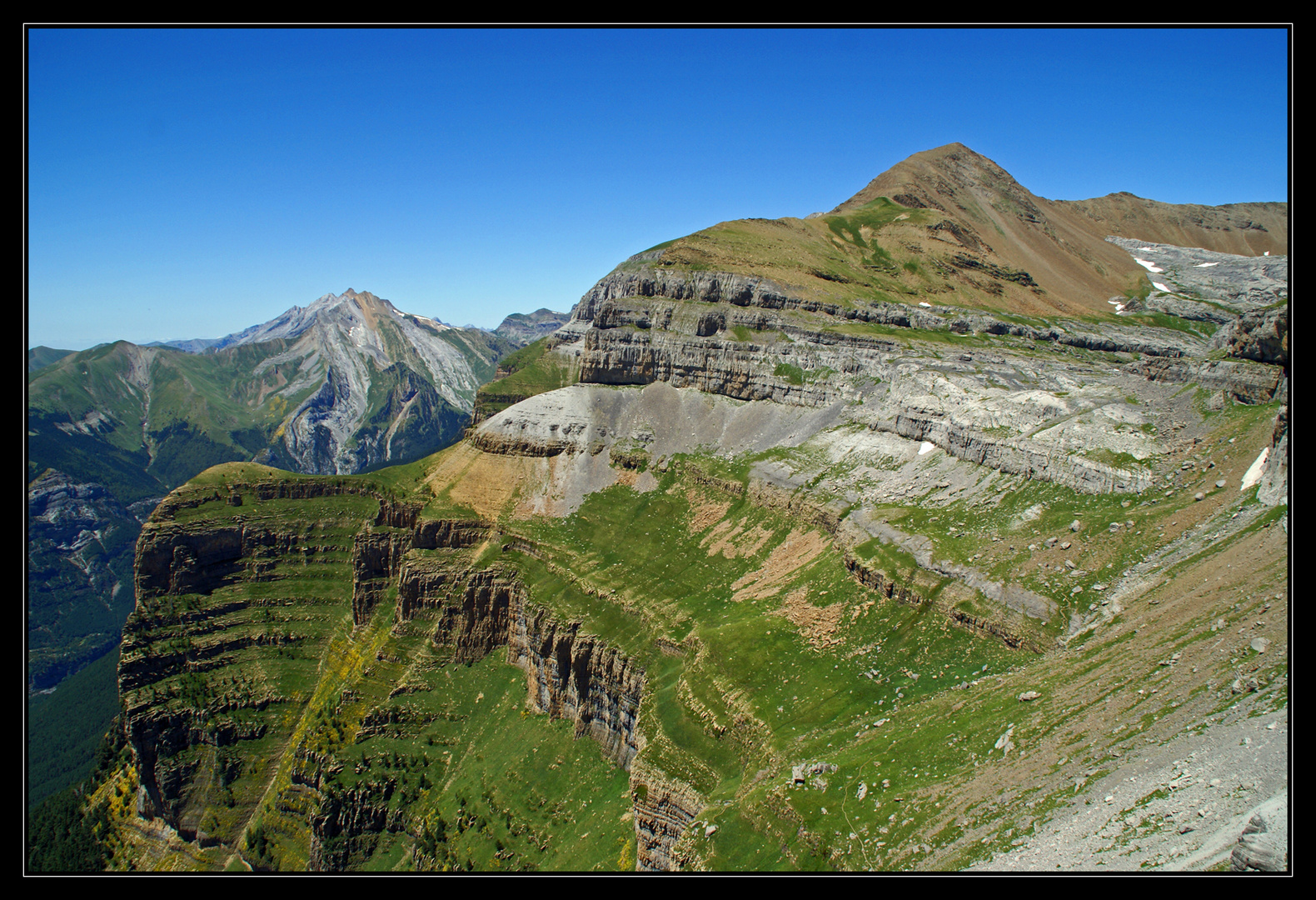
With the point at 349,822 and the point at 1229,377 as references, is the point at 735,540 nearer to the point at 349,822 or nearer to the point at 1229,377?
the point at 1229,377

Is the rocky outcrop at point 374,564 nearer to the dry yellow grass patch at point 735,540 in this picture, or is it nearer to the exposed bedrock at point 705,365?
the exposed bedrock at point 705,365

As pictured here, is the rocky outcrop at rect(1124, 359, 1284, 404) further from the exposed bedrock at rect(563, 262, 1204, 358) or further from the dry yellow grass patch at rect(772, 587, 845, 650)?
the exposed bedrock at rect(563, 262, 1204, 358)

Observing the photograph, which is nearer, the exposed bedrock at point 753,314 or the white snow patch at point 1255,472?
the white snow patch at point 1255,472

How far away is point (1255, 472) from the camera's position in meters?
54.6

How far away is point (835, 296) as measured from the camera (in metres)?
147

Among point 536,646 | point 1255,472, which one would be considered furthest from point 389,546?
point 1255,472

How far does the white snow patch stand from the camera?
5369cm

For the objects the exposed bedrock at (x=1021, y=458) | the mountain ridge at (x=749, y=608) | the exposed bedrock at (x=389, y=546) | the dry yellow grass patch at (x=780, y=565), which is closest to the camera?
the mountain ridge at (x=749, y=608)

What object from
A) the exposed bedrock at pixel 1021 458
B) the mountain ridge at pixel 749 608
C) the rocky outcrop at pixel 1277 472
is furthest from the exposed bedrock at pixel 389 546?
the rocky outcrop at pixel 1277 472

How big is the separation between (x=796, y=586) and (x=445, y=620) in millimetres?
52515

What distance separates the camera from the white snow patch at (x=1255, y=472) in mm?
53688

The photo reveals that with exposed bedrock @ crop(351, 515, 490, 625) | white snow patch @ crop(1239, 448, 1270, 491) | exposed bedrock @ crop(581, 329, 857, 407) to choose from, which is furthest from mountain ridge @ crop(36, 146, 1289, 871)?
exposed bedrock @ crop(581, 329, 857, 407)
